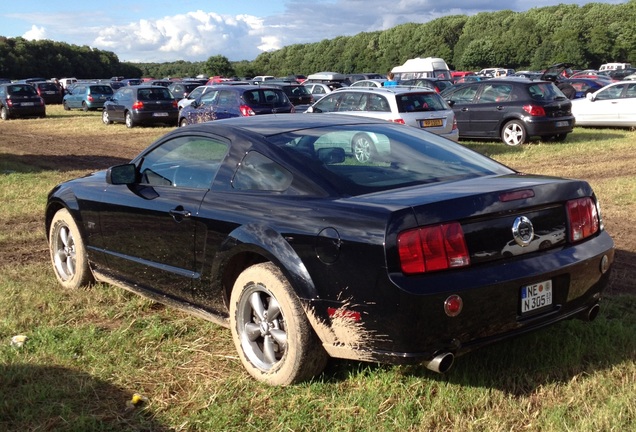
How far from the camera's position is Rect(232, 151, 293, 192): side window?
→ 430 cm

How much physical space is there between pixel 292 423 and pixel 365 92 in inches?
499

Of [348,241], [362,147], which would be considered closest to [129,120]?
[362,147]

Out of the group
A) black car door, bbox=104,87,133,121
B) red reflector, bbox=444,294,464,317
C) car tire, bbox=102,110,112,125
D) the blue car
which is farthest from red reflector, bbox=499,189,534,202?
the blue car

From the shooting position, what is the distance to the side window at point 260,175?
430 cm

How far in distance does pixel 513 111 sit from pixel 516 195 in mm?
14257

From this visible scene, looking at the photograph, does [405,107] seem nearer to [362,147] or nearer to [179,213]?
[362,147]

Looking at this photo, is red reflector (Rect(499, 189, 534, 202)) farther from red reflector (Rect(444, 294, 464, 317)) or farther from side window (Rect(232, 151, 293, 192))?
side window (Rect(232, 151, 293, 192))

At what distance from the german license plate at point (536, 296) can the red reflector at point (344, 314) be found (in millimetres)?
862

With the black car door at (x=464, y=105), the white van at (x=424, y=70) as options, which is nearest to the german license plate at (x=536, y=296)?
the black car door at (x=464, y=105)

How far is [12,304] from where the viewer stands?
5672mm

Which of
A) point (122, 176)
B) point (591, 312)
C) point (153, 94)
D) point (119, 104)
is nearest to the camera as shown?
point (591, 312)

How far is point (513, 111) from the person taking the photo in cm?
1753

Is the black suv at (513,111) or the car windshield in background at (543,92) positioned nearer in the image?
the black suv at (513,111)

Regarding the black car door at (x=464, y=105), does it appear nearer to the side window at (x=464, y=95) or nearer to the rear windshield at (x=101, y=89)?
the side window at (x=464, y=95)
